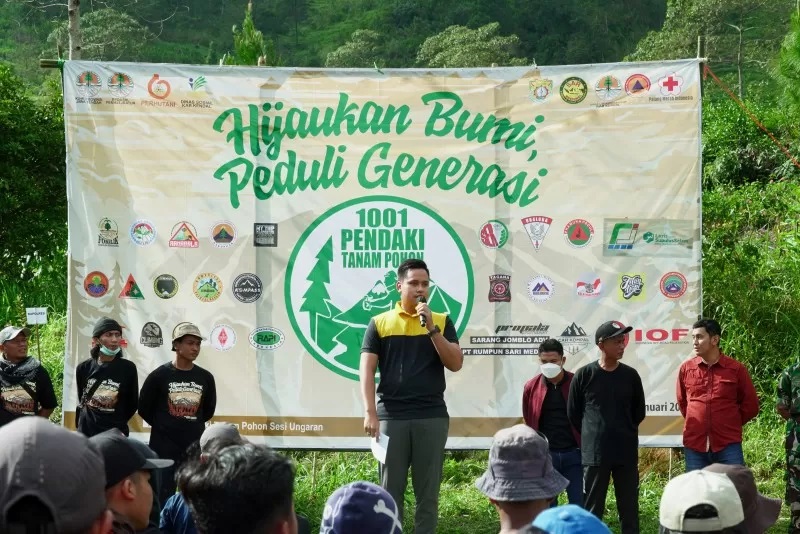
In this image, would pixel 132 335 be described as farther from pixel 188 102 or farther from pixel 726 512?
pixel 726 512

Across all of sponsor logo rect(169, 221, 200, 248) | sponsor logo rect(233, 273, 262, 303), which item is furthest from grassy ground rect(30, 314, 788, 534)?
sponsor logo rect(169, 221, 200, 248)

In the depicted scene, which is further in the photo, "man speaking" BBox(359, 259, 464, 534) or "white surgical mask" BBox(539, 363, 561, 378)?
"white surgical mask" BBox(539, 363, 561, 378)

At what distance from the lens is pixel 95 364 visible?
6.98 meters

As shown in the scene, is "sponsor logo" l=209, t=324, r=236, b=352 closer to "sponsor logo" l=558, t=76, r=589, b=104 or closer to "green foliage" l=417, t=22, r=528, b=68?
"sponsor logo" l=558, t=76, r=589, b=104

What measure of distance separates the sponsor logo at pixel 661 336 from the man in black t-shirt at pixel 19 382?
4.13 metres

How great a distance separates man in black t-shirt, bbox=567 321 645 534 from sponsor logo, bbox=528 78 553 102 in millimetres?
1878

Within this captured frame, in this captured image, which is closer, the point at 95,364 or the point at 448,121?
the point at 95,364

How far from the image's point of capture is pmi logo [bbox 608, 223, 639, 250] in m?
7.49

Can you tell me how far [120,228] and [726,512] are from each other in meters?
5.89

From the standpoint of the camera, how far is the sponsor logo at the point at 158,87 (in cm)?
761

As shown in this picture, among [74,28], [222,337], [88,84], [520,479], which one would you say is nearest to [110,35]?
[74,28]

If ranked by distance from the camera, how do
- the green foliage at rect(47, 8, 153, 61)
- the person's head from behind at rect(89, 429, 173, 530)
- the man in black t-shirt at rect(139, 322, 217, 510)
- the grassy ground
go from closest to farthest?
1. the person's head from behind at rect(89, 429, 173, 530)
2. the man in black t-shirt at rect(139, 322, 217, 510)
3. the grassy ground
4. the green foliage at rect(47, 8, 153, 61)

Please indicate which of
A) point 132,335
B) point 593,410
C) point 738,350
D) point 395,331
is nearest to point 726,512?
point 395,331

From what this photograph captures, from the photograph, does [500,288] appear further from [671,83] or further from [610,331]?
[671,83]
